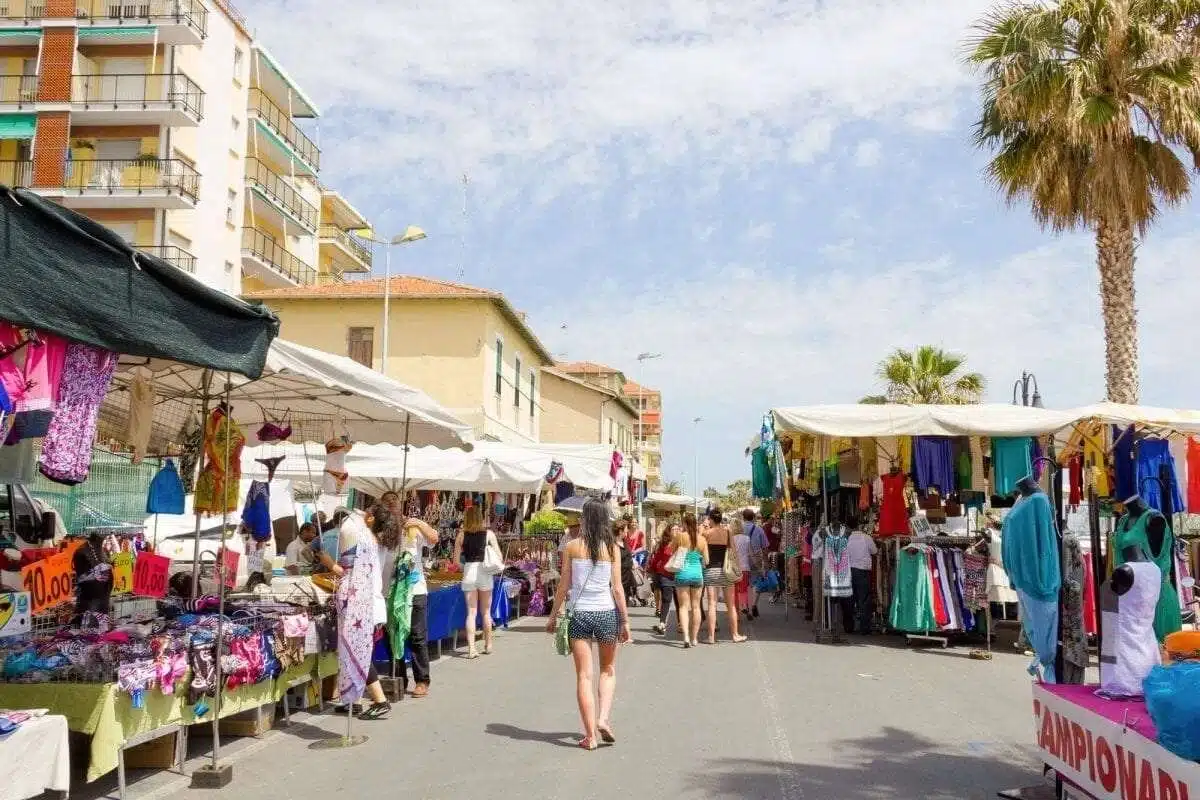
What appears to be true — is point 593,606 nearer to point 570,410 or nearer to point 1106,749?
point 1106,749

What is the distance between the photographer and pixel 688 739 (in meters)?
7.66

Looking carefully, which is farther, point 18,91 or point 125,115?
point 125,115

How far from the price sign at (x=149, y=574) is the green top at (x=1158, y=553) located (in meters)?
6.69

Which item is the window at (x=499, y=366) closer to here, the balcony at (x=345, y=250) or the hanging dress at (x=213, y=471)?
the balcony at (x=345, y=250)

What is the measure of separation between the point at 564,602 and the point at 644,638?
24.1 feet

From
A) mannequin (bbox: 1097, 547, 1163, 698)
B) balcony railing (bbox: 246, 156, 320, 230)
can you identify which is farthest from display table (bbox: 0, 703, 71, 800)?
balcony railing (bbox: 246, 156, 320, 230)

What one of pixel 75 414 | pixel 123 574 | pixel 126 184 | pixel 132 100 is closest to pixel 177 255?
pixel 126 184

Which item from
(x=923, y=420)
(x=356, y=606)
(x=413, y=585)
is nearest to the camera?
(x=356, y=606)

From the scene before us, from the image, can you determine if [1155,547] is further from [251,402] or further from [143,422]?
[251,402]

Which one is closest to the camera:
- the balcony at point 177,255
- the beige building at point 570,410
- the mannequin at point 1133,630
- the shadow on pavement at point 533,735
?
the mannequin at point 1133,630

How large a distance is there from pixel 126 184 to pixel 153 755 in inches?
1185

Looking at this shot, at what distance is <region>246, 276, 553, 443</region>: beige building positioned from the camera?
31438mm

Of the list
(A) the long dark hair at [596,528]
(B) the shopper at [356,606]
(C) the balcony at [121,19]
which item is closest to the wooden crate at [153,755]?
(B) the shopper at [356,606]

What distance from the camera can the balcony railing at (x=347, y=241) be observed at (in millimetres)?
50875
